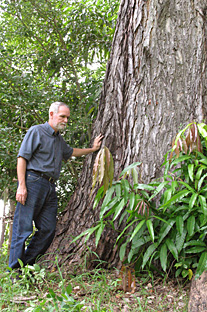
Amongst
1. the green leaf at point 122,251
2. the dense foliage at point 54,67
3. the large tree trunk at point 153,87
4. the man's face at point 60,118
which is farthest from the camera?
the dense foliage at point 54,67

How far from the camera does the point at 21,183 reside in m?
3.15

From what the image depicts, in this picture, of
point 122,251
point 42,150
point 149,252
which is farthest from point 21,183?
point 149,252

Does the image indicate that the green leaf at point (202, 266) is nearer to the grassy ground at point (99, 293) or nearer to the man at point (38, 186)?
the grassy ground at point (99, 293)

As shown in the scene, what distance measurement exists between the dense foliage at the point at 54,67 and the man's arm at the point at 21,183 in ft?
2.76

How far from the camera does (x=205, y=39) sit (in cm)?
303

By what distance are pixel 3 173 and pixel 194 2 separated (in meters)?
3.09

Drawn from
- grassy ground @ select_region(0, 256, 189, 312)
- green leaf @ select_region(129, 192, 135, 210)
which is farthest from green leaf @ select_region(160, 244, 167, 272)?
green leaf @ select_region(129, 192, 135, 210)

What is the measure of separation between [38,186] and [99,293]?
3.89 feet

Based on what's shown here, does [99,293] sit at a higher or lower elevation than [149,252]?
lower

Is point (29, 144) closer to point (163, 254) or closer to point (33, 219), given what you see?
point (33, 219)

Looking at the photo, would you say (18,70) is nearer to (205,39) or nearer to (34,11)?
(34,11)

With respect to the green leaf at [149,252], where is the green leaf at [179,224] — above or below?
above

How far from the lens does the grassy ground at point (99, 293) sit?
2402 mm

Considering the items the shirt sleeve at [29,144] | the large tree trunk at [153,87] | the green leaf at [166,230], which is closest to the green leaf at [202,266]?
the green leaf at [166,230]
